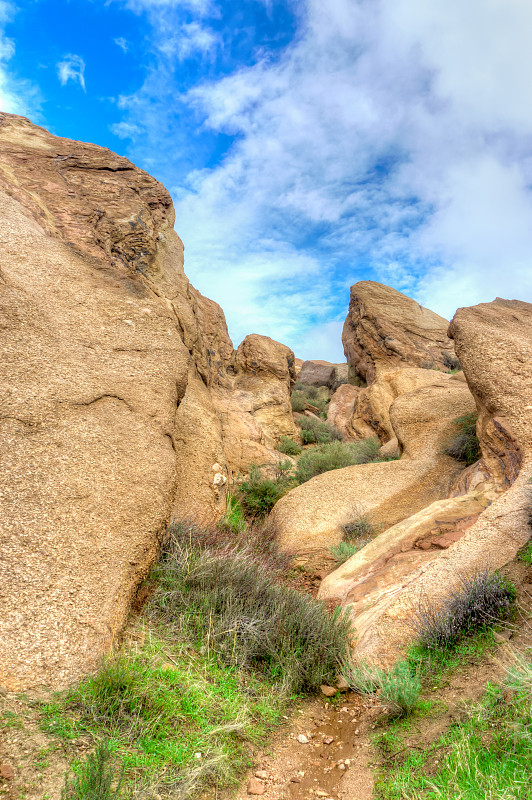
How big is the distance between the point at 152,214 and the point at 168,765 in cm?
978

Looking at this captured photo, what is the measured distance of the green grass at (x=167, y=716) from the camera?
2613mm

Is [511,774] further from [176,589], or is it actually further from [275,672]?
[176,589]

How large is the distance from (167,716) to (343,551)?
14.1ft

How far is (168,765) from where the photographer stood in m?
2.68

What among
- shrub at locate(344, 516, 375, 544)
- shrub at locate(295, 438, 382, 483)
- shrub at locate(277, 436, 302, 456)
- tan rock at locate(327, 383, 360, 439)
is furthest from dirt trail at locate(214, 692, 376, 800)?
tan rock at locate(327, 383, 360, 439)

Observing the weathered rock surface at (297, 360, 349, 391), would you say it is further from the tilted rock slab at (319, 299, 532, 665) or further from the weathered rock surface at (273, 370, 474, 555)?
the tilted rock slab at (319, 299, 532, 665)

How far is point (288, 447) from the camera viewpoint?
13.7m

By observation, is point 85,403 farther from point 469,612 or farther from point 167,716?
point 469,612

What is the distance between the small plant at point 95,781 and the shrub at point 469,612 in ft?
8.15

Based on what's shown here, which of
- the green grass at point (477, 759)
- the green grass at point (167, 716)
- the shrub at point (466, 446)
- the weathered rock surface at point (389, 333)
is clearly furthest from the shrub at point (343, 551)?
the weathered rock surface at point (389, 333)

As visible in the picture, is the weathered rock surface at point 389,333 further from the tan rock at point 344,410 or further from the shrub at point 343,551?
the shrub at point 343,551

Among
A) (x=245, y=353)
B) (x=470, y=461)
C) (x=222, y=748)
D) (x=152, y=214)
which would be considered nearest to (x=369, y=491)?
(x=470, y=461)

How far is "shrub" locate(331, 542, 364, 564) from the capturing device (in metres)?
6.81

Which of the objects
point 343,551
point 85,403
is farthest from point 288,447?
point 85,403
